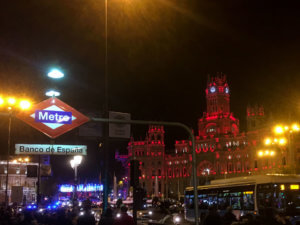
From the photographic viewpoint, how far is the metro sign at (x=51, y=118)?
8672mm

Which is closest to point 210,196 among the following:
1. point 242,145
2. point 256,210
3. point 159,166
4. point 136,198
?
point 256,210

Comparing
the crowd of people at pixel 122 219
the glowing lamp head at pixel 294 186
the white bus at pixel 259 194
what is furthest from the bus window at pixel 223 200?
the crowd of people at pixel 122 219

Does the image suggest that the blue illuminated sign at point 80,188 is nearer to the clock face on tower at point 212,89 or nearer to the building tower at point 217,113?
the building tower at point 217,113

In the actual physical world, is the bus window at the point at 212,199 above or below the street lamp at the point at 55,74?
below

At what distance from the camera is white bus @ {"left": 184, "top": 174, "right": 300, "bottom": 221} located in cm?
2098

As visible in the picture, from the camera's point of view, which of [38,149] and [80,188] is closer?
[38,149]

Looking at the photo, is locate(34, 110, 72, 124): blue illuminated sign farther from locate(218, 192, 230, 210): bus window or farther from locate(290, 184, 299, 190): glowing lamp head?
locate(218, 192, 230, 210): bus window

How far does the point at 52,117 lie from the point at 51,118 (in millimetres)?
31

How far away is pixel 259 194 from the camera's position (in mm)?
21891

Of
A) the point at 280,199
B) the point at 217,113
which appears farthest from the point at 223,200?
the point at 217,113

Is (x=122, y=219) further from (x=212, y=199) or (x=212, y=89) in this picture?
(x=212, y=89)

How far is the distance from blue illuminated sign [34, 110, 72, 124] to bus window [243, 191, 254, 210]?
16.2 meters

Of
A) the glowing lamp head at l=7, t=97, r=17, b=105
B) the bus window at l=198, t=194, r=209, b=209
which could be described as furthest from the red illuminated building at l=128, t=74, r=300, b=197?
the glowing lamp head at l=7, t=97, r=17, b=105

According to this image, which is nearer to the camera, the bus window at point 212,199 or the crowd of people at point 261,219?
the crowd of people at point 261,219
